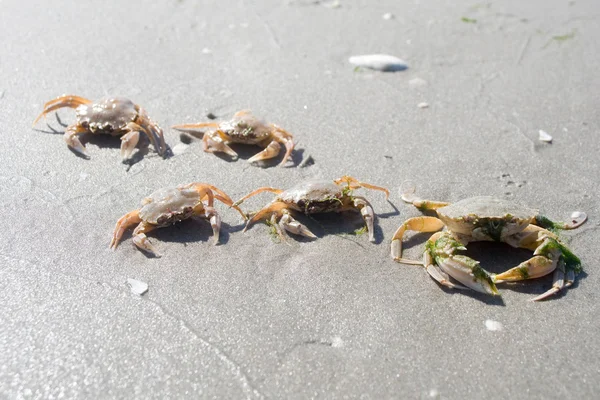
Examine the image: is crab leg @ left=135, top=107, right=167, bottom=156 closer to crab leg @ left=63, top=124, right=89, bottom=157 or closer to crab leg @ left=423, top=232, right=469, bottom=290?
crab leg @ left=63, top=124, right=89, bottom=157

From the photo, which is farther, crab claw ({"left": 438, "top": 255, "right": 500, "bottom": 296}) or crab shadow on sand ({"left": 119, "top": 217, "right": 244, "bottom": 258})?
crab shadow on sand ({"left": 119, "top": 217, "right": 244, "bottom": 258})

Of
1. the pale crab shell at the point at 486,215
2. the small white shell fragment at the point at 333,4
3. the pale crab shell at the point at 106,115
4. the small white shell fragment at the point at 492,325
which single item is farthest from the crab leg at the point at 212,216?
the small white shell fragment at the point at 333,4

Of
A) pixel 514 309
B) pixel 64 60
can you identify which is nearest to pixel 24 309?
pixel 514 309

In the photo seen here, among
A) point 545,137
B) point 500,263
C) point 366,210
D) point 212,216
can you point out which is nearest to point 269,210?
point 212,216

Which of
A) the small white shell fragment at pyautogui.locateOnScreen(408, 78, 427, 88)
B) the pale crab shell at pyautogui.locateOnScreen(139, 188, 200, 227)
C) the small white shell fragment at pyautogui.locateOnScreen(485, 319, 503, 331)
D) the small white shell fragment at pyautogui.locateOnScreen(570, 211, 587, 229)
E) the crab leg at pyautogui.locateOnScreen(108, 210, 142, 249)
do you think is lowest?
the small white shell fragment at pyautogui.locateOnScreen(408, 78, 427, 88)

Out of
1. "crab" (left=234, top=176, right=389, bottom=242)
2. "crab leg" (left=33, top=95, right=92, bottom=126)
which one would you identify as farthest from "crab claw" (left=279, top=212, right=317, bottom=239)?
"crab leg" (left=33, top=95, right=92, bottom=126)

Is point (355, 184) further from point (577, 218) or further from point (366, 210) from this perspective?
point (577, 218)
